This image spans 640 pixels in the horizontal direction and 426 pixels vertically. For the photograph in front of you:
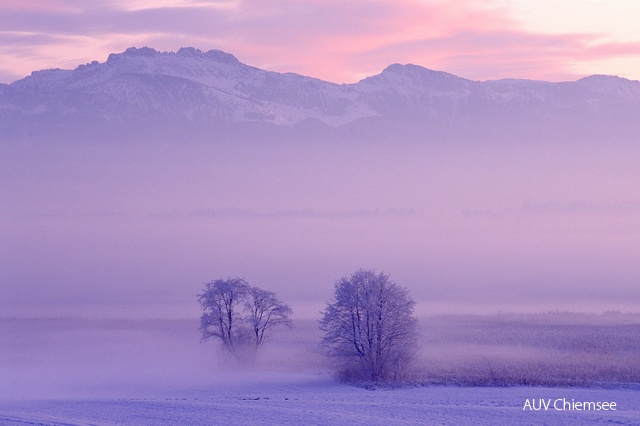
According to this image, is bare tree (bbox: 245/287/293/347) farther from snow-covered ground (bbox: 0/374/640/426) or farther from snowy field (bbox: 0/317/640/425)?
snow-covered ground (bbox: 0/374/640/426)

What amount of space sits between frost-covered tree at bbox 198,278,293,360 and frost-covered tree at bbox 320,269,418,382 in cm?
600

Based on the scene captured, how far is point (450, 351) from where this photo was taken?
252 ft

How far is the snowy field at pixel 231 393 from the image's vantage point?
135 feet

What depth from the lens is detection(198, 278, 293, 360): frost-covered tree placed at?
6706 cm

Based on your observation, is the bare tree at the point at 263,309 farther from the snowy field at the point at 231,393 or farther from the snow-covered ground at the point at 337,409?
the snow-covered ground at the point at 337,409

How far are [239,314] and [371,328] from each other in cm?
1064

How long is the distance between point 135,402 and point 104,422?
699 centimetres

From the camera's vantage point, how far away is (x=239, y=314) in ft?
222

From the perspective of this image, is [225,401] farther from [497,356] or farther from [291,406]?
[497,356]

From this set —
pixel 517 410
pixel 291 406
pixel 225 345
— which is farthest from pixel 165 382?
pixel 517 410

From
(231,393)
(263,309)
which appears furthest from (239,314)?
(231,393)

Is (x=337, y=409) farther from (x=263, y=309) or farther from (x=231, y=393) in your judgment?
(x=263, y=309)

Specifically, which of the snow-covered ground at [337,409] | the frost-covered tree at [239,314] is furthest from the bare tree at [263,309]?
the snow-covered ground at [337,409]

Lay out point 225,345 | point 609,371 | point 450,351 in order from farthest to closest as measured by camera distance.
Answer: point 450,351
point 225,345
point 609,371
